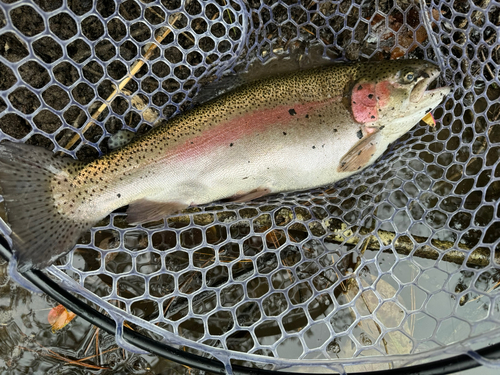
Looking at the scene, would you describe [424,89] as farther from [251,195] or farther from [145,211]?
[145,211]

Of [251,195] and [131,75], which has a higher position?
[131,75]

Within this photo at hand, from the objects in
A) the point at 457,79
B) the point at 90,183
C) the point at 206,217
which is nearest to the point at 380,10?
the point at 457,79

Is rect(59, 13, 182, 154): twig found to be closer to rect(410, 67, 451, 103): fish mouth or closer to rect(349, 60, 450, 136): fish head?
rect(349, 60, 450, 136): fish head

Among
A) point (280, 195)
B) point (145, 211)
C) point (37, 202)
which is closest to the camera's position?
point (37, 202)

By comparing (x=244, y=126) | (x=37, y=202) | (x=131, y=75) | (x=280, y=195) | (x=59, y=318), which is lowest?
(x=59, y=318)

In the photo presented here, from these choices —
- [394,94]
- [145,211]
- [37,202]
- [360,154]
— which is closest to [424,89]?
[394,94]
